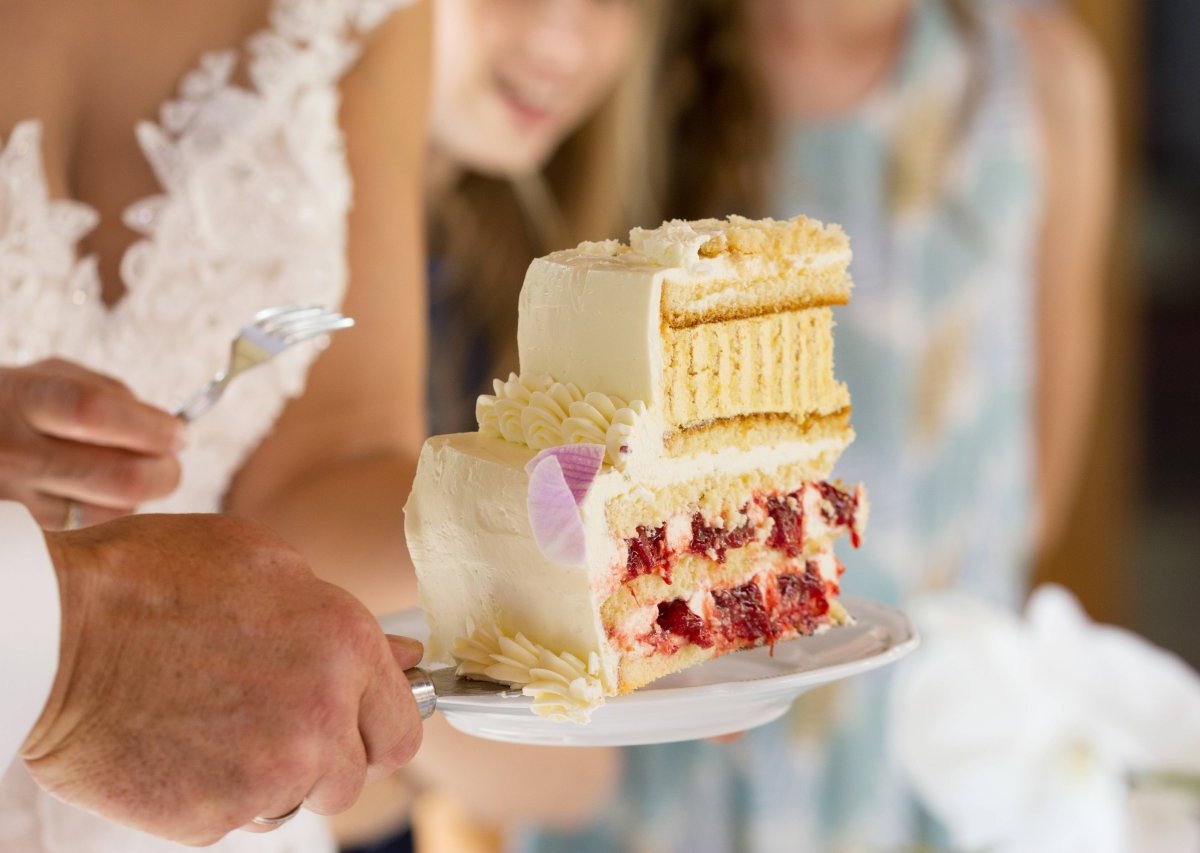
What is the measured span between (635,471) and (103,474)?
37 centimetres

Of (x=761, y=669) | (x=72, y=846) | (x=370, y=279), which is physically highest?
(x=370, y=279)

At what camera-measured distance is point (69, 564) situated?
22.7 inches

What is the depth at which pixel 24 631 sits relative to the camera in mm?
548

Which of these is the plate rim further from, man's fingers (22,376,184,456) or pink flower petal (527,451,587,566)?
man's fingers (22,376,184,456)

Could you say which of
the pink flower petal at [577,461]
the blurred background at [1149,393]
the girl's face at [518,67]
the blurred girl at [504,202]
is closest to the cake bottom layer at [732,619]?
the pink flower petal at [577,461]

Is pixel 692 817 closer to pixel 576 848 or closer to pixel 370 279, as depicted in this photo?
pixel 576 848

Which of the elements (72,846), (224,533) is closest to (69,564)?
(224,533)

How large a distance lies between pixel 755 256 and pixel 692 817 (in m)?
1.30

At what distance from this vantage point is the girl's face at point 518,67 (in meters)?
1.63

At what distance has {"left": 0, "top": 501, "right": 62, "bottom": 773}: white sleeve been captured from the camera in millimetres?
548

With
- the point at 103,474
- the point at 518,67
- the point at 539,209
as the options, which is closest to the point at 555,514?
the point at 103,474

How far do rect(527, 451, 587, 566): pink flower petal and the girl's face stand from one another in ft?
3.21

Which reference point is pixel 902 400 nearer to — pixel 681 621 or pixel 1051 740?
pixel 1051 740

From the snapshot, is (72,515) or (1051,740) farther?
(1051,740)
